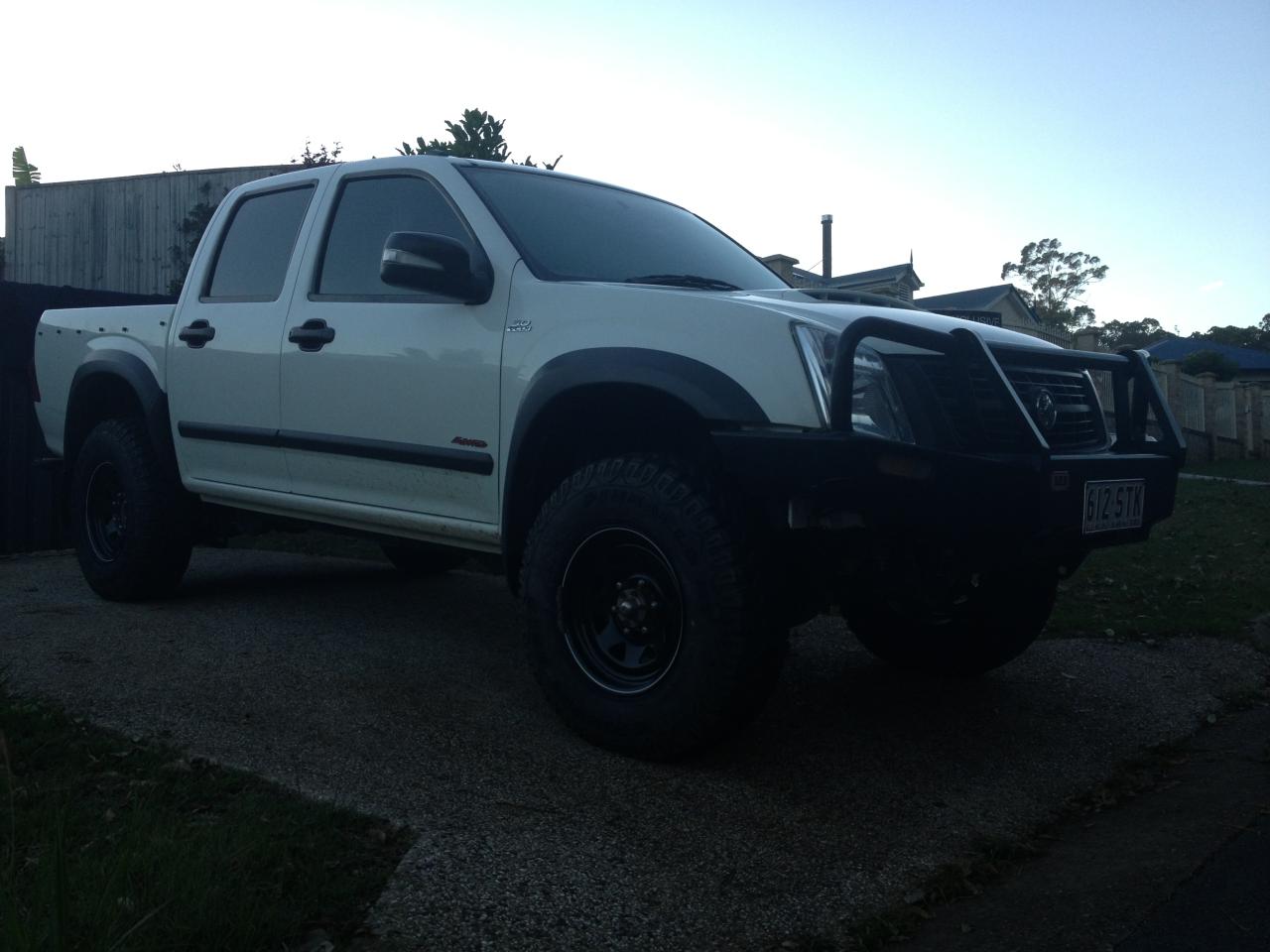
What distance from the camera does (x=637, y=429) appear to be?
3.76m

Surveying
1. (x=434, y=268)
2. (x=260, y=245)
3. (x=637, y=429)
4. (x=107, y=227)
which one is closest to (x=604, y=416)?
(x=637, y=429)

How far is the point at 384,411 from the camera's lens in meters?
4.31

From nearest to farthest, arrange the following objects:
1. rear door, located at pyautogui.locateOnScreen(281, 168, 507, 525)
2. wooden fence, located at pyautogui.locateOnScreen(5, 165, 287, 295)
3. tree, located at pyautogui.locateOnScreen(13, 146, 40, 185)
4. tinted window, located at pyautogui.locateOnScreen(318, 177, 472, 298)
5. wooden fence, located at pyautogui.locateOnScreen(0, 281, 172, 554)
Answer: rear door, located at pyautogui.locateOnScreen(281, 168, 507, 525)
tinted window, located at pyautogui.locateOnScreen(318, 177, 472, 298)
wooden fence, located at pyautogui.locateOnScreen(0, 281, 172, 554)
wooden fence, located at pyautogui.locateOnScreen(5, 165, 287, 295)
tree, located at pyautogui.locateOnScreen(13, 146, 40, 185)

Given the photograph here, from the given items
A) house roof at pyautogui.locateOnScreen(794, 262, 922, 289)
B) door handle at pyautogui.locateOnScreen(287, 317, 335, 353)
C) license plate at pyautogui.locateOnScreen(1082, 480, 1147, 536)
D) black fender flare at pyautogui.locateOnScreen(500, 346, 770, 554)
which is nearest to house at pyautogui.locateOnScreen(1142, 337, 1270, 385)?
house roof at pyautogui.locateOnScreen(794, 262, 922, 289)

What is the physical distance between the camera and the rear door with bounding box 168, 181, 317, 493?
491cm

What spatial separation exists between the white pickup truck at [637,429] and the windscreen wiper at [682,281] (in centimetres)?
2

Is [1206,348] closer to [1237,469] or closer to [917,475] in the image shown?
[1237,469]

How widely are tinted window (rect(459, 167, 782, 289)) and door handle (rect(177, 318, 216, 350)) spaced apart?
1553 millimetres

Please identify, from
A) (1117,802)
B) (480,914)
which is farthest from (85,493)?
(1117,802)

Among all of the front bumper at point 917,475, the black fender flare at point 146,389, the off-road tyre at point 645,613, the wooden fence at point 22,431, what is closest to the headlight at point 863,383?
the front bumper at point 917,475

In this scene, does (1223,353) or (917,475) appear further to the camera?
(1223,353)

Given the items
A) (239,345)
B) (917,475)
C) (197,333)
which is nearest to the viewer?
(917,475)

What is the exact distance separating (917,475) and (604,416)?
1121 millimetres

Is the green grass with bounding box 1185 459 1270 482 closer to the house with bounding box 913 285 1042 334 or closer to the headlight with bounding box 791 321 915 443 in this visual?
the house with bounding box 913 285 1042 334
